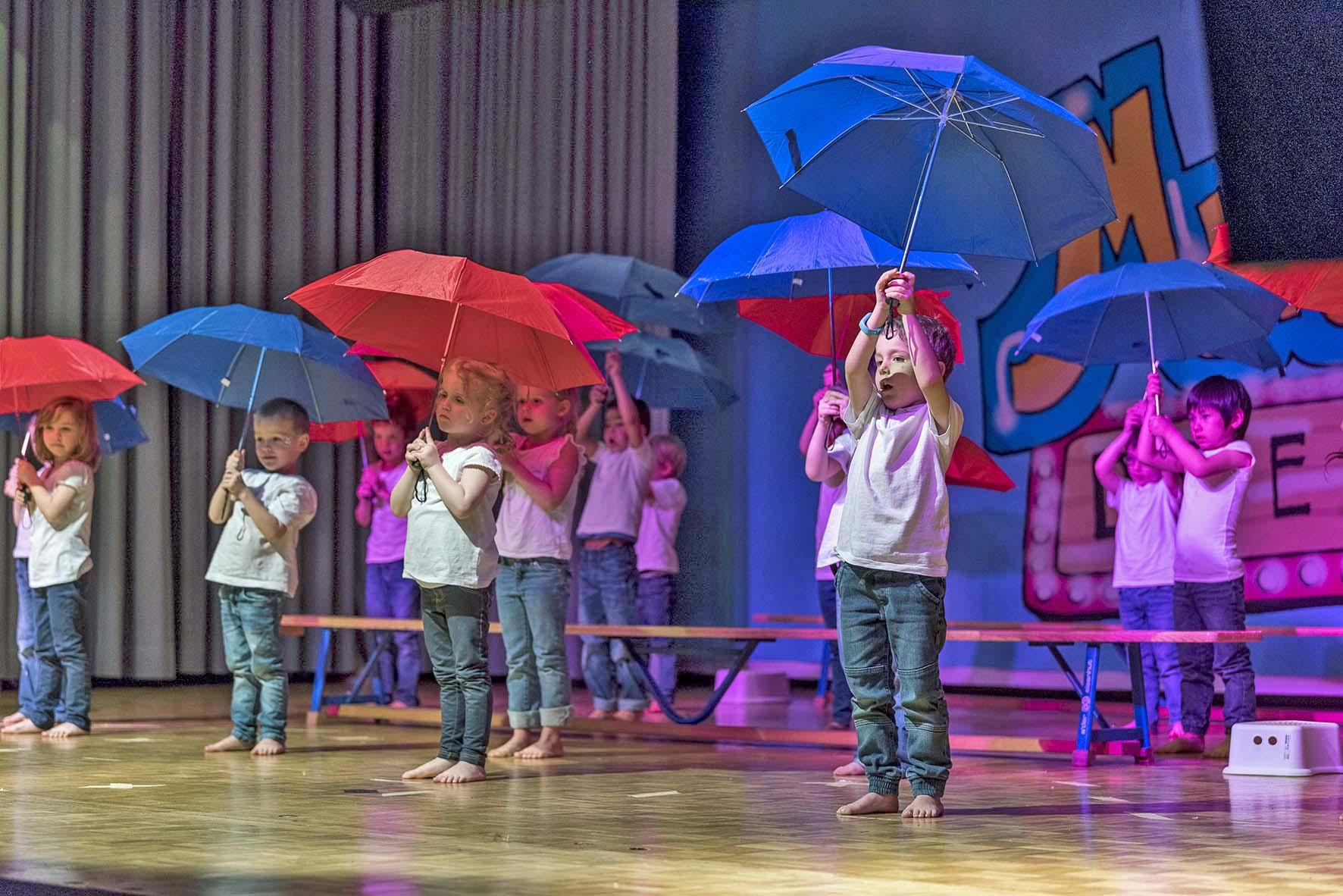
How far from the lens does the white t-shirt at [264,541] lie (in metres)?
6.18

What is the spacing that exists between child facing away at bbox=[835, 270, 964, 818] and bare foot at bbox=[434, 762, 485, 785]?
1346 mm

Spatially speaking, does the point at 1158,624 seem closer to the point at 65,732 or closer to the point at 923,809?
the point at 923,809

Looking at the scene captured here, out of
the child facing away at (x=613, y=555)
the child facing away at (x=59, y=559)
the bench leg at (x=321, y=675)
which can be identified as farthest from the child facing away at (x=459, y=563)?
the child facing away at (x=613, y=555)

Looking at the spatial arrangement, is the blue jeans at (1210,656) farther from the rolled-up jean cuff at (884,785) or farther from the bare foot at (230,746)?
the bare foot at (230,746)

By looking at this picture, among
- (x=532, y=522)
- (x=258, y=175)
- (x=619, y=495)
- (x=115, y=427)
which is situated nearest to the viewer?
(x=532, y=522)

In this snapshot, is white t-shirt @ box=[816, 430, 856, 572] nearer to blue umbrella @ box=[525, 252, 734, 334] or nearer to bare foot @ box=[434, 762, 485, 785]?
bare foot @ box=[434, 762, 485, 785]

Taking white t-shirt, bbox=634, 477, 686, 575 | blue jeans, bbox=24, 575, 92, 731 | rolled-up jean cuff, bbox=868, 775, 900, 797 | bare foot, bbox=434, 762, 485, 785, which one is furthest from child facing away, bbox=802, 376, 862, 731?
blue jeans, bbox=24, 575, 92, 731

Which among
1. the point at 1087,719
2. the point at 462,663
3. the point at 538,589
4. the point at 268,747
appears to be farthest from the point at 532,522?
the point at 1087,719

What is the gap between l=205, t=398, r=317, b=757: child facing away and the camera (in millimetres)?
6188

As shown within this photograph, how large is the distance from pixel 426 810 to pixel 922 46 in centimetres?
735

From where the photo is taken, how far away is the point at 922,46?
1062cm

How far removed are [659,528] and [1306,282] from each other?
3.90 m

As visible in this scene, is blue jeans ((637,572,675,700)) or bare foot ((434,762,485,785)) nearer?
bare foot ((434,762,485,785))

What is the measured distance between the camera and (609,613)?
8461 mm
